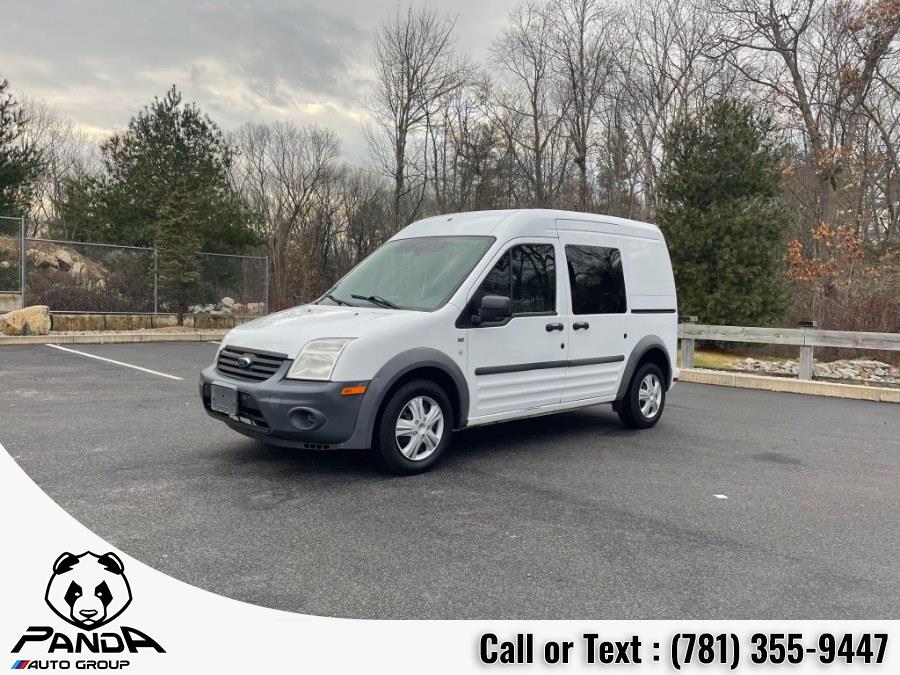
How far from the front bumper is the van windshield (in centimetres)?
114

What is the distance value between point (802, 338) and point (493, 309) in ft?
27.8

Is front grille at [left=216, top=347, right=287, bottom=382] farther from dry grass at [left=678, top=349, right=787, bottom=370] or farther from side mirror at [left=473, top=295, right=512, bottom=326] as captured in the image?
dry grass at [left=678, top=349, right=787, bottom=370]

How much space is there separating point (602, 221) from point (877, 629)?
4.87 metres

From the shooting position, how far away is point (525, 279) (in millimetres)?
6234

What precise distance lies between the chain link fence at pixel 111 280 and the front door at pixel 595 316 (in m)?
15.2

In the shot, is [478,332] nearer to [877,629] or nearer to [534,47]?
[877,629]

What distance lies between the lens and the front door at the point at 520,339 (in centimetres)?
581

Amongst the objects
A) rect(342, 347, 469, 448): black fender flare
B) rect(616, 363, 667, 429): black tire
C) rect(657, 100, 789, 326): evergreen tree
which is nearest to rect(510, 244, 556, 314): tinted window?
rect(342, 347, 469, 448): black fender flare

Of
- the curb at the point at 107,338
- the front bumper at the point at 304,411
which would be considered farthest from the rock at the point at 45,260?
the front bumper at the point at 304,411

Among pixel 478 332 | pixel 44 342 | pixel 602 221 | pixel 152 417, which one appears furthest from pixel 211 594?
pixel 44 342

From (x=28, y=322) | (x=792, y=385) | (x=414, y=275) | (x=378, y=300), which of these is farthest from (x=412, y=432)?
(x=28, y=322)

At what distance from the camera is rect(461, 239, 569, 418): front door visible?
5.81 meters

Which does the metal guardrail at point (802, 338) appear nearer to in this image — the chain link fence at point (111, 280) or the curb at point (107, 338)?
the curb at point (107, 338)

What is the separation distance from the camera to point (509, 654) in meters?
2.94
